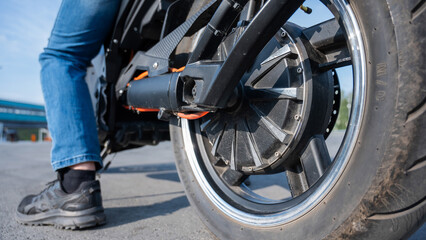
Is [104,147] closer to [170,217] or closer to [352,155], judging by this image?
[170,217]

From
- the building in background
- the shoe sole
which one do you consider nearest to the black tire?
the shoe sole

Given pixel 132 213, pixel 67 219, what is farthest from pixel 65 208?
pixel 132 213

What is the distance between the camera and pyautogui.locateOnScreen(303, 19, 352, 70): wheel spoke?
33.8 inches

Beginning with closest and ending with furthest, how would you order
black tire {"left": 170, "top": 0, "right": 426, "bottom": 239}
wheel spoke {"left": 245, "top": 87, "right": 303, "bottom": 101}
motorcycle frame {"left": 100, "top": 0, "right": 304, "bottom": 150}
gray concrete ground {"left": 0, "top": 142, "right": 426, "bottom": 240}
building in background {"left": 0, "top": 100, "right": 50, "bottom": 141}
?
black tire {"left": 170, "top": 0, "right": 426, "bottom": 239}, motorcycle frame {"left": 100, "top": 0, "right": 304, "bottom": 150}, wheel spoke {"left": 245, "top": 87, "right": 303, "bottom": 101}, gray concrete ground {"left": 0, "top": 142, "right": 426, "bottom": 240}, building in background {"left": 0, "top": 100, "right": 50, "bottom": 141}

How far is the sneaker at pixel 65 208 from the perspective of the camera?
1260mm

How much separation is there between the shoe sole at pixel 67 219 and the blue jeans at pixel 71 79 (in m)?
0.20

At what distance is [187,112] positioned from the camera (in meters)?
1.15

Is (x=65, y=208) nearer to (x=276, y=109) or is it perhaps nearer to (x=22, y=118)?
(x=276, y=109)

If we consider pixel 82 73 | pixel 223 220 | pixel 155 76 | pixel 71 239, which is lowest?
pixel 71 239

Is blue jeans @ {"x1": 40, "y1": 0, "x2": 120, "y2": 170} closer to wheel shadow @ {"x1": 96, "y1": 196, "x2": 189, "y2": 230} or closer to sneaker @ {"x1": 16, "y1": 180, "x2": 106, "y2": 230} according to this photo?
sneaker @ {"x1": 16, "y1": 180, "x2": 106, "y2": 230}

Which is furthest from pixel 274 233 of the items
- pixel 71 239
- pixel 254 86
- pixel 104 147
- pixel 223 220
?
pixel 104 147

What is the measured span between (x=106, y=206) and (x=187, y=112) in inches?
34.6

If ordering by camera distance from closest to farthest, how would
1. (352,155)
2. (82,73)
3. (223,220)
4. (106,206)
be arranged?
1. (352,155)
2. (223,220)
3. (82,73)
4. (106,206)

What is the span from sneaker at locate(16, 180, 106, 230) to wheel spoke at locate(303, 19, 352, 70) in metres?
1.05
